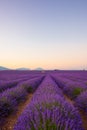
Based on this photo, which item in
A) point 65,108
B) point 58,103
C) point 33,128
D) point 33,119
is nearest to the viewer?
point 33,128

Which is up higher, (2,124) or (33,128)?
(33,128)

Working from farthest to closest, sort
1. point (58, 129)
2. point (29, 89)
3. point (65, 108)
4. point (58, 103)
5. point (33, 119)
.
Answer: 1. point (29, 89)
2. point (58, 103)
3. point (65, 108)
4. point (33, 119)
5. point (58, 129)

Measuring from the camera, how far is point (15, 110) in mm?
6824

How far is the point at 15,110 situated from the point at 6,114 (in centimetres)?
73

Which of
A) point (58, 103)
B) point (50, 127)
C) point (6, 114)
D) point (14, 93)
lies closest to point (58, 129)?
point (50, 127)

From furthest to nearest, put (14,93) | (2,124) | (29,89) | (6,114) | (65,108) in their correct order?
(29,89) → (14,93) → (6,114) → (2,124) → (65,108)

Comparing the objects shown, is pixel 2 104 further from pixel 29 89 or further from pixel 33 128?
pixel 29 89

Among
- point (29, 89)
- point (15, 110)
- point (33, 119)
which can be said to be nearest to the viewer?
point (33, 119)

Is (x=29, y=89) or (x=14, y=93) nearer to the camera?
(x=14, y=93)

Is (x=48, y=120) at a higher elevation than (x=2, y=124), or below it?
higher

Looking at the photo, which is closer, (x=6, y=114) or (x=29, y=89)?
(x=6, y=114)

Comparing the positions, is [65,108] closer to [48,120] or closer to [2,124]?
[48,120]

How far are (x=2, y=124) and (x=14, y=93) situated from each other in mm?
2859

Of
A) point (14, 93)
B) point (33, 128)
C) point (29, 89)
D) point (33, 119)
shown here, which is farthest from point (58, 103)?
point (29, 89)
